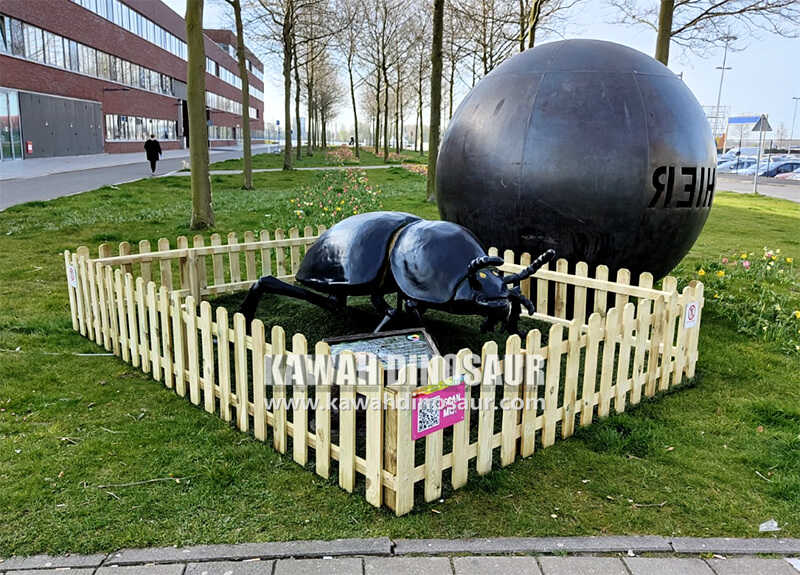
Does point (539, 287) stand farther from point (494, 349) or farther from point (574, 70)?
point (494, 349)

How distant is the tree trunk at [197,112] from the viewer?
36.4ft

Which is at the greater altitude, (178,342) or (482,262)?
(482,262)

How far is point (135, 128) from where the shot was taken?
154ft

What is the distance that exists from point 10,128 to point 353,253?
32157 mm

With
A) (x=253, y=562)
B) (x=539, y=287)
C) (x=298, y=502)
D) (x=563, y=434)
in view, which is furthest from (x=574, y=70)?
(x=253, y=562)

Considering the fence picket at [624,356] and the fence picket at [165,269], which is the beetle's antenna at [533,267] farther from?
the fence picket at [165,269]

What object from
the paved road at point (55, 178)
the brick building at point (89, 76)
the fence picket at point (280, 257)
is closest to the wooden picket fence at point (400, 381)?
the fence picket at point (280, 257)

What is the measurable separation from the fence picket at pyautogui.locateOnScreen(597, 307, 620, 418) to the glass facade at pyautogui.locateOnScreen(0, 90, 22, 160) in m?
32.8

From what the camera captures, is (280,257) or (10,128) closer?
(280,257)

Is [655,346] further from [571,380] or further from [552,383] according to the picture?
[552,383]

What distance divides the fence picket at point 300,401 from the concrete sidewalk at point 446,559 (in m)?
0.82

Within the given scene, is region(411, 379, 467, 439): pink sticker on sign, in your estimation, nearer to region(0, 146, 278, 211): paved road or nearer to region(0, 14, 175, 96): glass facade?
region(0, 146, 278, 211): paved road

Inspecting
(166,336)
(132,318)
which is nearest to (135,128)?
(132,318)

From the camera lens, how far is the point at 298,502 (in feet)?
11.2
